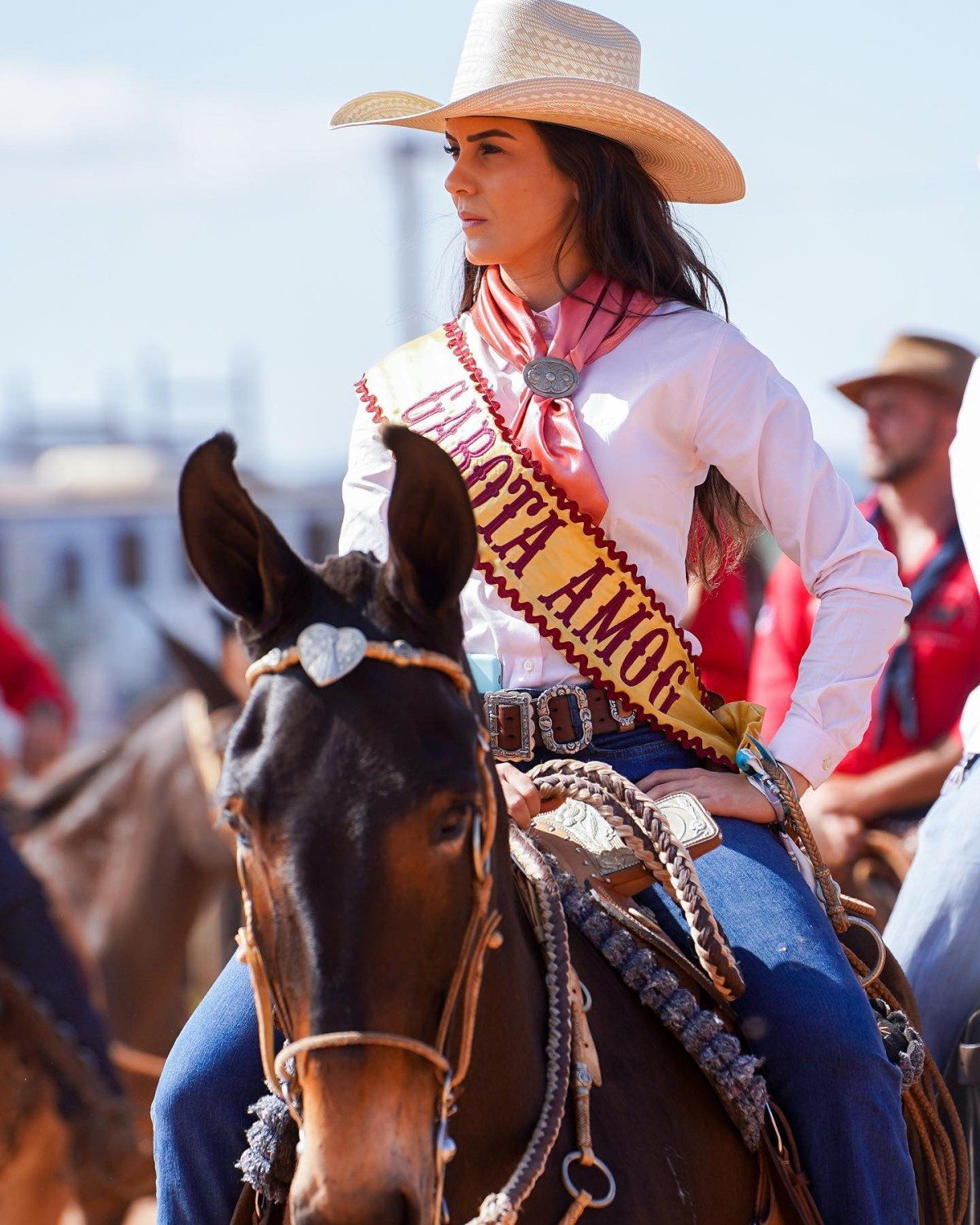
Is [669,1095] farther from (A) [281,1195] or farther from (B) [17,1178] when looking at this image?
(B) [17,1178]

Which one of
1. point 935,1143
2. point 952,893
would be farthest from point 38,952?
point 935,1143

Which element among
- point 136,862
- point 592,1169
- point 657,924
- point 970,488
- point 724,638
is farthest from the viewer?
point 136,862

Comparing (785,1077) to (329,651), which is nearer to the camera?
(329,651)

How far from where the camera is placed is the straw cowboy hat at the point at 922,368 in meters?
8.27

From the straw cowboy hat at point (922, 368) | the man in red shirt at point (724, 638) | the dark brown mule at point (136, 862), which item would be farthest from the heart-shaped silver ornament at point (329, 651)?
the dark brown mule at point (136, 862)

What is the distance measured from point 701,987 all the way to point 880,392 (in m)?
5.78

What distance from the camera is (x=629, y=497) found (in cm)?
354

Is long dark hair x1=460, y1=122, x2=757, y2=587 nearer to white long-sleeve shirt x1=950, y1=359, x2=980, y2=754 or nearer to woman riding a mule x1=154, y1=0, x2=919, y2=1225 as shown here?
woman riding a mule x1=154, y1=0, x2=919, y2=1225

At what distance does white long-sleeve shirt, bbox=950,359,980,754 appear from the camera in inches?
180

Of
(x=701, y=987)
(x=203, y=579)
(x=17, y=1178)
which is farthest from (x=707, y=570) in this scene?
(x=17, y=1178)

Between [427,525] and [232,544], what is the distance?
0.28m

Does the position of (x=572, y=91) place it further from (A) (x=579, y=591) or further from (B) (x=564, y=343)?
(A) (x=579, y=591)

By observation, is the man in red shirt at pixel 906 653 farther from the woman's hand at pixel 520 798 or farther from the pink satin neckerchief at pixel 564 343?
the woman's hand at pixel 520 798

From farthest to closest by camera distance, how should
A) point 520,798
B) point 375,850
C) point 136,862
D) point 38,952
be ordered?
1. point 136,862
2. point 38,952
3. point 520,798
4. point 375,850
